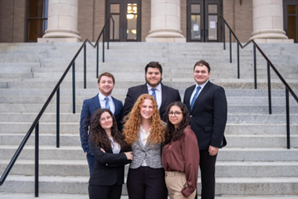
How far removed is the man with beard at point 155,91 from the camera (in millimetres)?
3625

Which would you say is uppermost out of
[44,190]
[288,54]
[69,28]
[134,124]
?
A: [69,28]

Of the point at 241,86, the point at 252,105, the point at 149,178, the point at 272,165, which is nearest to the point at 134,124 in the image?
the point at 149,178

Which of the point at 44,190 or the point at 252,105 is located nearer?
the point at 44,190

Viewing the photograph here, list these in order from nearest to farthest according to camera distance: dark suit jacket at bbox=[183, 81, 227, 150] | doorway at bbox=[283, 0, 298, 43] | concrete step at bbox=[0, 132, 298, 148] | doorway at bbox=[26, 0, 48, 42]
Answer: dark suit jacket at bbox=[183, 81, 227, 150], concrete step at bbox=[0, 132, 298, 148], doorway at bbox=[283, 0, 298, 43], doorway at bbox=[26, 0, 48, 42]

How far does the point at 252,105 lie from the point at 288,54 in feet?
14.8

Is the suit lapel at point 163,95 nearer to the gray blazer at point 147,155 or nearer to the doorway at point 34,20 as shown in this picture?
the gray blazer at point 147,155

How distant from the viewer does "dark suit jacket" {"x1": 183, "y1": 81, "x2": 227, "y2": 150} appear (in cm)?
326

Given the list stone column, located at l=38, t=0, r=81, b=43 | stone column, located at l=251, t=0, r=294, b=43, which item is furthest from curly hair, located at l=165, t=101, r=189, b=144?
stone column, located at l=251, t=0, r=294, b=43

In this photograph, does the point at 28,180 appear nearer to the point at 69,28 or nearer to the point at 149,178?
the point at 149,178

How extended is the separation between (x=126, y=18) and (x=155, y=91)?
1356 cm

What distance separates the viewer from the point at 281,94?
22.7 feet

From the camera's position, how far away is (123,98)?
6.52 meters

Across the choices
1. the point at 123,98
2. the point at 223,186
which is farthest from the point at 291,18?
the point at 223,186

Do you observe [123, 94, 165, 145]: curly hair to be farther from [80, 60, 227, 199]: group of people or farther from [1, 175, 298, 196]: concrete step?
[1, 175, 298, 196]: concrete step
